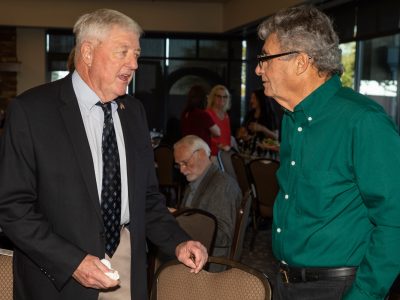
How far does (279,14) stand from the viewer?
1.95m

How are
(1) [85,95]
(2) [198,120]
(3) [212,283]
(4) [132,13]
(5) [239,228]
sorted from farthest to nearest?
(4) [132,13]
(2) [198,120]
(5) [239,228]
(3) [212,283]
(1) [85,95]

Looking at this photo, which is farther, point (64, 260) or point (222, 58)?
point (222, 58)

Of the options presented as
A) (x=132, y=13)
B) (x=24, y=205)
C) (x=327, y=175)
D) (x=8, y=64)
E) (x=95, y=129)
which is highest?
(x=132, y=13)

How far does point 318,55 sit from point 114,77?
664mm

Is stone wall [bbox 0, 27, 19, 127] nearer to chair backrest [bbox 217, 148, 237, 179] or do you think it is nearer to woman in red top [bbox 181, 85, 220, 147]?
woman in red top [bbox 181, 85, 220, 147]

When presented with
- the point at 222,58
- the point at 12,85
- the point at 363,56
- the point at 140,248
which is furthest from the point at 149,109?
the point at 140,248

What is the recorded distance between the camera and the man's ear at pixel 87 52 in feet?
6.46

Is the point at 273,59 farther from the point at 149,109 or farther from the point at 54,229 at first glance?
the point at 149,109

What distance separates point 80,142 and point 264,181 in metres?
4.36

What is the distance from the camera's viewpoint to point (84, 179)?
188 centimetres

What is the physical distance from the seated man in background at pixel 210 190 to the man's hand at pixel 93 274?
167 centimetres

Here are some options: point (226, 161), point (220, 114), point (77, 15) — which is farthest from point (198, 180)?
point (77, 15)

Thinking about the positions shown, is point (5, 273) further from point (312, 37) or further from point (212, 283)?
point (312, 37)

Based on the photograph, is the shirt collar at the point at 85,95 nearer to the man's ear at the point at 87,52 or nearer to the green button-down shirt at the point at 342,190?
the man's ear at the point at 87,52
